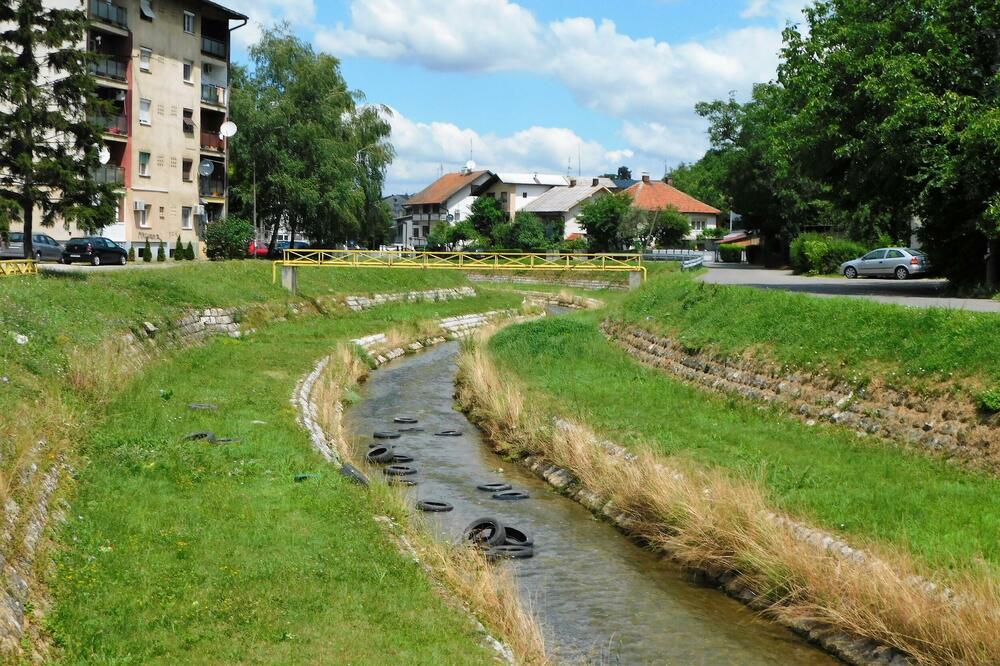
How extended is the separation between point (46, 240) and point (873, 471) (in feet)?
144

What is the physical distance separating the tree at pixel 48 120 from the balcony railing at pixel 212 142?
1529 inches

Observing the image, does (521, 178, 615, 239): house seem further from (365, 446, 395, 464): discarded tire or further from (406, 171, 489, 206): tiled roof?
(365, 446, 395, 464): discarded tire

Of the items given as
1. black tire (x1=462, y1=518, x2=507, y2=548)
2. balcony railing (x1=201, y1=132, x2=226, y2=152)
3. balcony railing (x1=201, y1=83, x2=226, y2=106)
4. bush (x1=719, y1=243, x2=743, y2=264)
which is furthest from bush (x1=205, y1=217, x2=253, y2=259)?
black tire (x1=462, y1=518, x2=507, y2=548)

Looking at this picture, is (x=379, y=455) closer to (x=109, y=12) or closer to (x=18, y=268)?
(x=18, y=268)

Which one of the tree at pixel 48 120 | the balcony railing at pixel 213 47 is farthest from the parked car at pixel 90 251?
the balcony railing at pixel 213 47

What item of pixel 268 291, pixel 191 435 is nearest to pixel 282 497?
pixel 191 435

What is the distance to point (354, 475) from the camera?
16.8 metres

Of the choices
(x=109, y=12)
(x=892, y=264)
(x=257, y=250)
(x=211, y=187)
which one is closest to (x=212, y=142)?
(x=211, y=187)

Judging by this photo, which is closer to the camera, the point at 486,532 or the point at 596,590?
the point at 596,590

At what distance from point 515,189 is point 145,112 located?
208ft

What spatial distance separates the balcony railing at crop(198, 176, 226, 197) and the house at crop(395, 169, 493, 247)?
5453 cm

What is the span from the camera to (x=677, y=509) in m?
15.6

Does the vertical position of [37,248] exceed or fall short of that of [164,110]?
it falls short

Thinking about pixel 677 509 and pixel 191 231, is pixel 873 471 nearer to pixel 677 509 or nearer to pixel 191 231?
pixel 677 509
